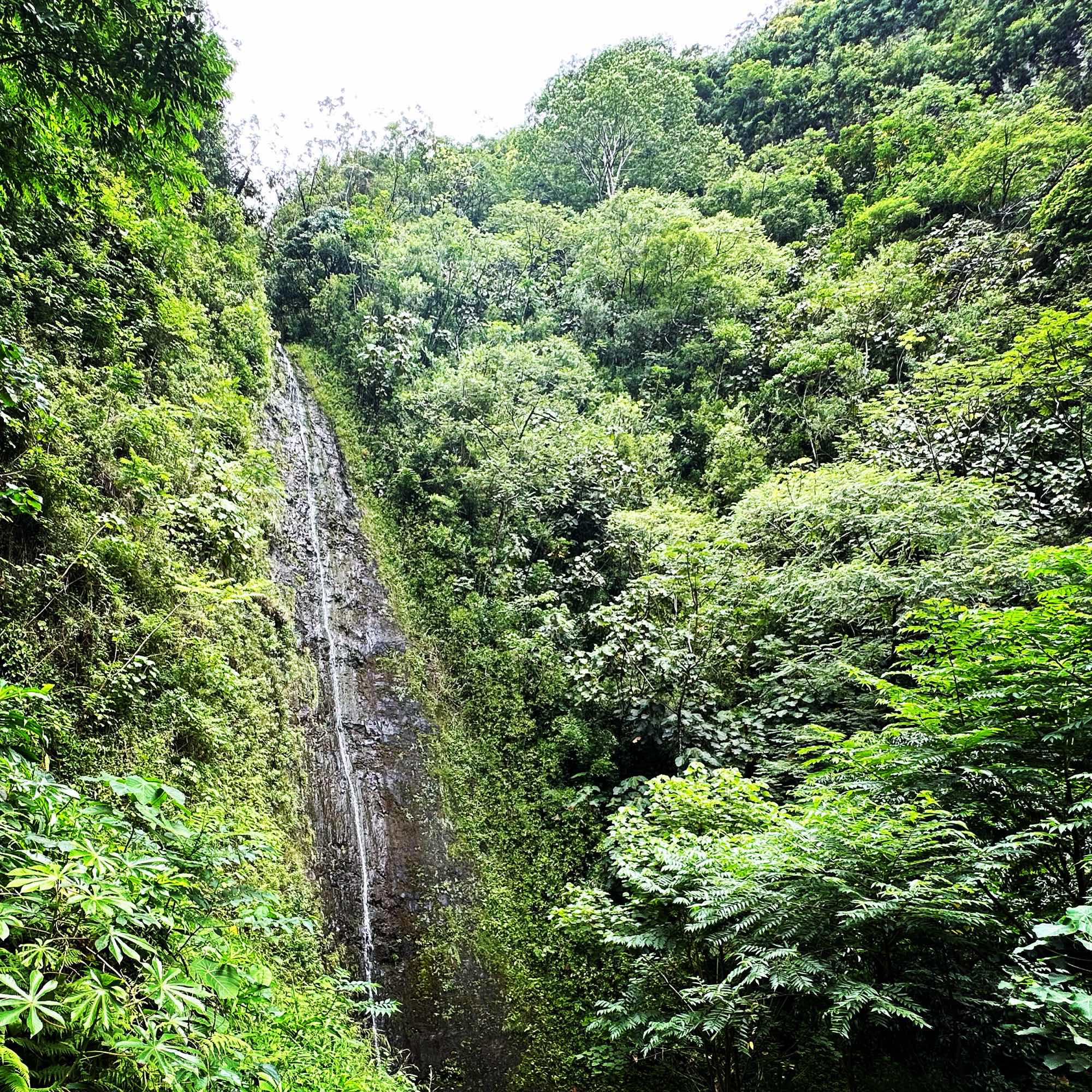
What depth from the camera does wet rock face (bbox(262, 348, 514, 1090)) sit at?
5699mm

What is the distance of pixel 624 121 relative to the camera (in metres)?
22.5

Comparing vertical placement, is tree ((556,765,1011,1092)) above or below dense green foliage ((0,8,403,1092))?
below

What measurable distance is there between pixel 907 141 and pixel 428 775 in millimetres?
20534

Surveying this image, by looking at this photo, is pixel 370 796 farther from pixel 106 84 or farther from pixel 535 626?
pixel 106 84

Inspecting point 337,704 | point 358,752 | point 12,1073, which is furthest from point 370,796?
point 12,1073

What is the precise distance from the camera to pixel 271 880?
4.95 m

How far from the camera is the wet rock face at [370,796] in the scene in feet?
18.7

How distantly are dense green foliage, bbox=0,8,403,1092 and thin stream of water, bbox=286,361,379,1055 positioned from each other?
2.25ft

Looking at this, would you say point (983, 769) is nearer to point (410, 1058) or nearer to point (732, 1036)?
point (732, 1036)

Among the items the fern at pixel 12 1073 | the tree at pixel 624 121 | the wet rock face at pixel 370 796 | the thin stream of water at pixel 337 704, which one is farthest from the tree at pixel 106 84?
the tree at pixel 624 121

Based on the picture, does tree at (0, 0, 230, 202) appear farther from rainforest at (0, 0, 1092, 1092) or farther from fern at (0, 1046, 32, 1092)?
fern at (0, 1046, 32, 1092)

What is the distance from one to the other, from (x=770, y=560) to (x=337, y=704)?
6.24 m

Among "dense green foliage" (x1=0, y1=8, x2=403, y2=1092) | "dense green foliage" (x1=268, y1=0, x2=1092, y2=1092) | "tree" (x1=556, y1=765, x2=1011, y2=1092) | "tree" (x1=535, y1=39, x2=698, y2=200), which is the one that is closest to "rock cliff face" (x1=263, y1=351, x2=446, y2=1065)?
"dense green foliage" (x1=268, y1=0, x2=1092, y2=1092)

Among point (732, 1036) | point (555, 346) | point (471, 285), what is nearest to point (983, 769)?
point (732, 1036)
